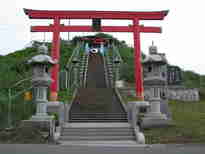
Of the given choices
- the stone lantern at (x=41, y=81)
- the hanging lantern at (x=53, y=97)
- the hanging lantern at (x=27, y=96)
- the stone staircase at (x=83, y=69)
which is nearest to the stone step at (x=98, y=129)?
the stone lantern at (x=41, y=81)

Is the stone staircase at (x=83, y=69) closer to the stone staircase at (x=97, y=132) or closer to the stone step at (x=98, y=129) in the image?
the stone staircase at (x=97, y=132)

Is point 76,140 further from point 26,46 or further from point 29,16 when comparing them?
point 26,46

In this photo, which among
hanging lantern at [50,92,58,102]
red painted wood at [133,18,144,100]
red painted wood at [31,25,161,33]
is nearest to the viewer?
hanging lantern at [50,92,58,102]

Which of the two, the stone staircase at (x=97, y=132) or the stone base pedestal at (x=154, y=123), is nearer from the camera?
the stone staircase at (x=97, y=132)

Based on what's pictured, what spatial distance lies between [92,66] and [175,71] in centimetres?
926

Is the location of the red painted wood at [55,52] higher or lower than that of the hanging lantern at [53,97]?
higher

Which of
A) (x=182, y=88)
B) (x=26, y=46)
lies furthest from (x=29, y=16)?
(x=26, y=46)

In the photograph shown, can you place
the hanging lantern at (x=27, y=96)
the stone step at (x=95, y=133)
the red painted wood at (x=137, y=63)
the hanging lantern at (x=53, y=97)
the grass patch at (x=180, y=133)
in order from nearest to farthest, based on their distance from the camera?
1. the grass patch at (x=180, y=133)
2. the stone step at (x=95, y=133)
3. the hanging lantern at (x=27, y=96)
4. the hanging lantern at (x=53, y=97)
5. the red painted wood at (x=137, y=63)

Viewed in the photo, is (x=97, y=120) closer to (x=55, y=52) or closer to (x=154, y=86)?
(x=154, y=86)

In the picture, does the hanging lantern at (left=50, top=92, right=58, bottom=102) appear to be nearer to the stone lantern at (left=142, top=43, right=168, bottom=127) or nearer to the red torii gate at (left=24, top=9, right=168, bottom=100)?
the red torii gate at (left=24, top=9, right=168, bottom=100)

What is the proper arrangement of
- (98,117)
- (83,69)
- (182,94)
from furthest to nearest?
(83,69), (182,94), (98,117)

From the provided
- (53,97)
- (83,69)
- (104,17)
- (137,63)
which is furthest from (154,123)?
(83,69)

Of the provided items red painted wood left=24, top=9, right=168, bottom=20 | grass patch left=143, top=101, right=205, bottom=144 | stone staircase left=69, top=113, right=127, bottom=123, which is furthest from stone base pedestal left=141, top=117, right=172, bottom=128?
red painted wood left=24, top=9, right=168, bottom=20

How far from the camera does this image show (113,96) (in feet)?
54.1
